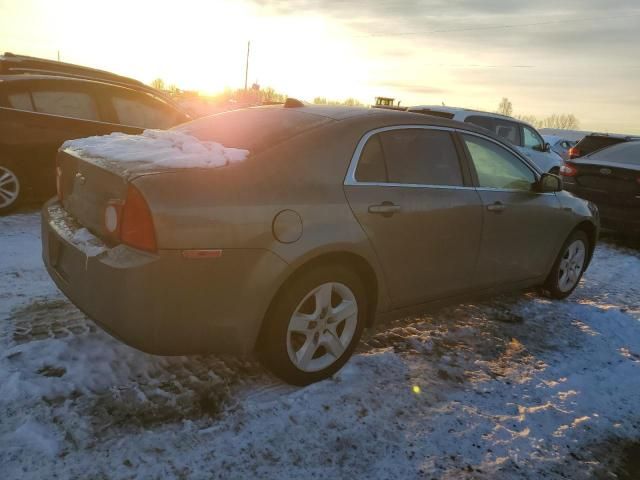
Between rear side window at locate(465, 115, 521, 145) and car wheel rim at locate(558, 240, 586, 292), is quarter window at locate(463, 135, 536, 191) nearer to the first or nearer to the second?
car wheel rim at locate(558, 240, 586, 292)

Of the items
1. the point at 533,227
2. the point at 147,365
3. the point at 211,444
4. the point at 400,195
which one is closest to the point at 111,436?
the point at 211,444

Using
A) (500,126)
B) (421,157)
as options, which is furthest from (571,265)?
(500,126)

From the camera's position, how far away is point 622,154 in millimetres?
7938

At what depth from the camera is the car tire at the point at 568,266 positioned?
15.8 feet

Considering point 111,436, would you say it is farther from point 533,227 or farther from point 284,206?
point 533,227

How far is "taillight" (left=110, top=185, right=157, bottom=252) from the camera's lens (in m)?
2.33

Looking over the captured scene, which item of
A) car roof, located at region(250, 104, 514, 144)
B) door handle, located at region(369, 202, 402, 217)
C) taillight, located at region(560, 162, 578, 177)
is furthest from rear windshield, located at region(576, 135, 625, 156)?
door handle, located at region(369, 202, 402, 217)

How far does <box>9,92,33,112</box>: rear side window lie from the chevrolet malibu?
3109 mm

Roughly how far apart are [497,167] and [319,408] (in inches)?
94.9

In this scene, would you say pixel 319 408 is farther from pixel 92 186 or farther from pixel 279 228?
pixel 92 186

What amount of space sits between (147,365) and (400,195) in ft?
6.00

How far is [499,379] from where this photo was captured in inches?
131

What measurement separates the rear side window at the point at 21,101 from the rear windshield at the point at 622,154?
789 centimetres

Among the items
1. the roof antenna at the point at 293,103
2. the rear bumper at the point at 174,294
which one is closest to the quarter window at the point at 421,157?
the roof antenna at the point at 293,103
